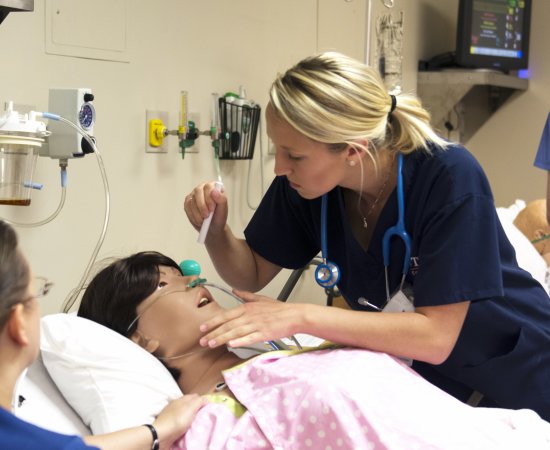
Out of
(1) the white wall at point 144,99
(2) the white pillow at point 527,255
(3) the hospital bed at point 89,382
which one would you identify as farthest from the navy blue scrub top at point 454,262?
(2) the white pillow at point 527,255

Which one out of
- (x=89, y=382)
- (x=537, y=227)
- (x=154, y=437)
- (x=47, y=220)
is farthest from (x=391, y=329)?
(x=537, y=227)

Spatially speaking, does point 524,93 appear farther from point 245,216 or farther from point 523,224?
point 245,216

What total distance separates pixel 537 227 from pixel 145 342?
7.51ft

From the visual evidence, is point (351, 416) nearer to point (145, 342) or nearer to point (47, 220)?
point (145, 342)

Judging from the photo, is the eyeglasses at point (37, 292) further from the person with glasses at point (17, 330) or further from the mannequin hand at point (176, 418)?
the mannequin hand at point (176, 418)

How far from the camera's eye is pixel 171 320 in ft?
5.91

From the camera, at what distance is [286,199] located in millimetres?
1974

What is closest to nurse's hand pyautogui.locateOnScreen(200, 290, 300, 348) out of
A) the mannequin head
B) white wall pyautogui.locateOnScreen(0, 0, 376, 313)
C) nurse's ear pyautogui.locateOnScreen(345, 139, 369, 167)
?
nurse's ear pyautogui.locateOnScreen(345, 139, 369, 167)

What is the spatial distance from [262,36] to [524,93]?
2107 millimetres

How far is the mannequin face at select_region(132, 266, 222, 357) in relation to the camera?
70.8 inches

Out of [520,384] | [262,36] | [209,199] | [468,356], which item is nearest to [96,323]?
[209,199]

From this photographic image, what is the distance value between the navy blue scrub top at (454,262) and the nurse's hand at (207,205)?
15 cm

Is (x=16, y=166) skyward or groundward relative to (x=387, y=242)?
skyward

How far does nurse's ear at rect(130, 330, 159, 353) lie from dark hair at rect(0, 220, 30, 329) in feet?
2.40
